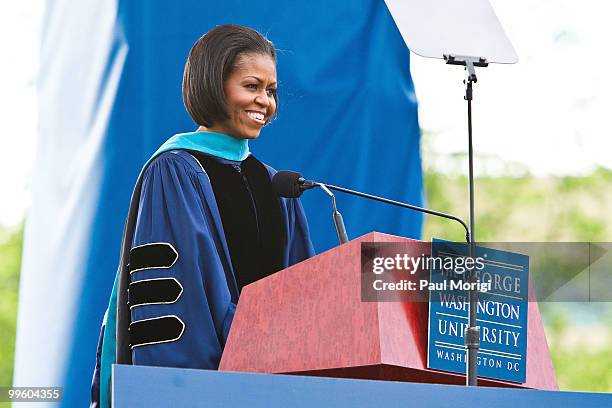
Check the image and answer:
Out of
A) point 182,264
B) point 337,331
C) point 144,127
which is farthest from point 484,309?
point 144,127

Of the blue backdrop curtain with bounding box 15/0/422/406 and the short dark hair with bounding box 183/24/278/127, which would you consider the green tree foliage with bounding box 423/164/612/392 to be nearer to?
the blue backdrop curtain with bounding box 15/0/422/406

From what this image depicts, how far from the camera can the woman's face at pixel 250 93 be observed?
3.71 m

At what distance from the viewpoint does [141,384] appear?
208 cm

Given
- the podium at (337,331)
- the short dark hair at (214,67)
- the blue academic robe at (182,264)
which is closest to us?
the podium at (337,331)

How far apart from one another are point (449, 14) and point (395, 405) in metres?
1.46

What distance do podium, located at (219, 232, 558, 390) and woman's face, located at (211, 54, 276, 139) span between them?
1190 mm

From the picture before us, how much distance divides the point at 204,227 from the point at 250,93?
48cm

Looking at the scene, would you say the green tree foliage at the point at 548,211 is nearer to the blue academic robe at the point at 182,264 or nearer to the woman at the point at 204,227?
the woman at the point at 204,227

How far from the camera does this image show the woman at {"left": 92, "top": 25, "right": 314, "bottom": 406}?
332cm

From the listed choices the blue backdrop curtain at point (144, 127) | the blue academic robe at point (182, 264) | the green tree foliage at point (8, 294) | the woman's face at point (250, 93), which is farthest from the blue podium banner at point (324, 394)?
the green tree foliage at point (8, 294)

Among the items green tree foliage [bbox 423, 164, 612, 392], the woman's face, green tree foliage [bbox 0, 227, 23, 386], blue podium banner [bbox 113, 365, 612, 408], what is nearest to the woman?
the woman's face

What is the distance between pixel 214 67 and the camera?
3.70 m

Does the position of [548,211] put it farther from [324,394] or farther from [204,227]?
[324,394]

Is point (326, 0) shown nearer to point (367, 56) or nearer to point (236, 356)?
point (367, 56)
